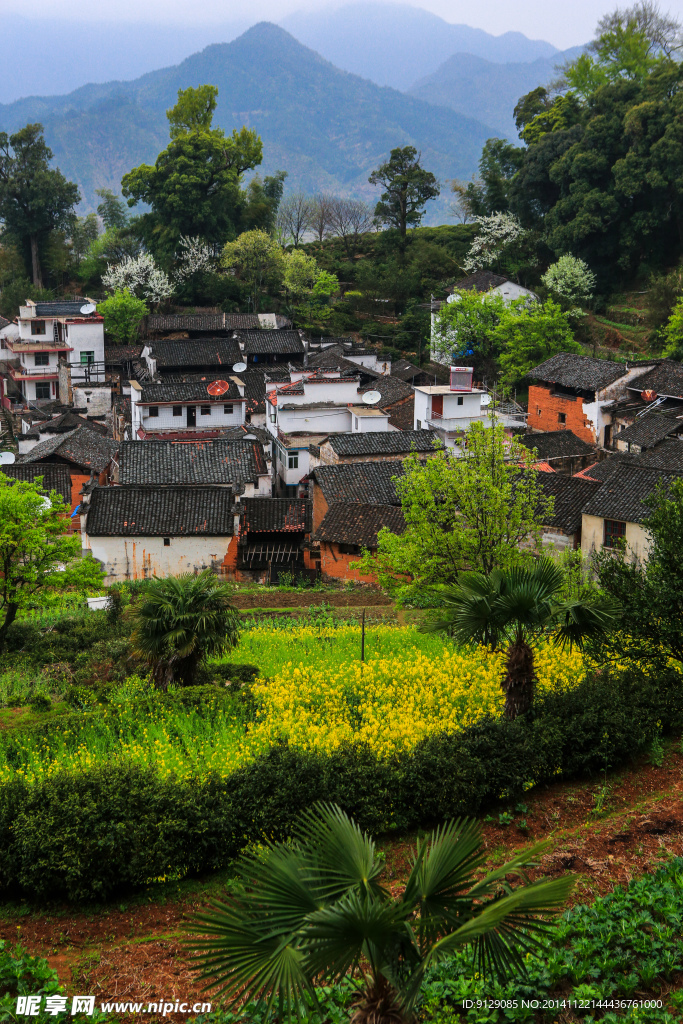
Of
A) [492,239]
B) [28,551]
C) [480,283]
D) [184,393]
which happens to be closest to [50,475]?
[184,393]

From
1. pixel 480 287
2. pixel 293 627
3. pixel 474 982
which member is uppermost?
pixel 480 287

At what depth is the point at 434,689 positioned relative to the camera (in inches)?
584

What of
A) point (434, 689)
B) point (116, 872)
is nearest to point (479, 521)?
point (434, 689)

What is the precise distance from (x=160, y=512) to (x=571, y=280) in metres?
38.9

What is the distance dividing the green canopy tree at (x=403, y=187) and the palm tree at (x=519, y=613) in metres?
66.6

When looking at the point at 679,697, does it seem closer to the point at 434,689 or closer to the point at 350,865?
the point at 434,689

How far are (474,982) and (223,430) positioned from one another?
39110mm

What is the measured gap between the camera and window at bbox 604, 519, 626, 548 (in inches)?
1112

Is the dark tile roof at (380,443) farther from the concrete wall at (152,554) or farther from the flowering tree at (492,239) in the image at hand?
the flowering tree at (492,239)

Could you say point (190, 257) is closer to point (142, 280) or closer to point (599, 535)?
point (142, 280)

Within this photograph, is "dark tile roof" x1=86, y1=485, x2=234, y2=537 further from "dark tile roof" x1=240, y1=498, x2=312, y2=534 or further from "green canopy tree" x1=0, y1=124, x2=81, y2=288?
"green canopy tree" x1=0, y1=124, x2=81, y2=288

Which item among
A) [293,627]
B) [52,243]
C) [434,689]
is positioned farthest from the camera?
[52,243]

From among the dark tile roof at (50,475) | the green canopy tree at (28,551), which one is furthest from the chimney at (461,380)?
the green canopy tree at (28,551)

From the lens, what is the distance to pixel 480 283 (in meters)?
61.4
